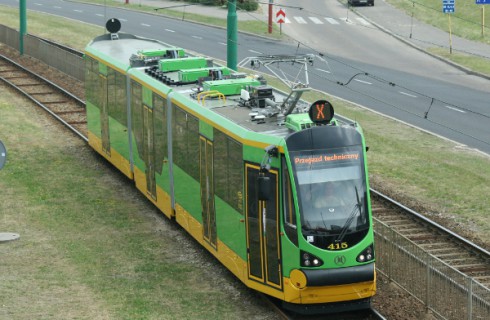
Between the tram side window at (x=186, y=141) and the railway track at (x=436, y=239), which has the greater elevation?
the tram side window at (x=186, y=141)

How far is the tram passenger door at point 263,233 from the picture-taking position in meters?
17.3

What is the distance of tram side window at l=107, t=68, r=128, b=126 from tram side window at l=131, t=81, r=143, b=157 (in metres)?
0.79

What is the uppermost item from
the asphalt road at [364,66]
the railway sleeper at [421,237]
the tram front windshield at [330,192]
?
the tram front windshield at [330,192]

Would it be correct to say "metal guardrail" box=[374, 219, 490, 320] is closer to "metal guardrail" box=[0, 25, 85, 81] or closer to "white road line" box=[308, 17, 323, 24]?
"metal guardrail" box=[0, 25, 85, 81]

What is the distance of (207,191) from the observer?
65.7 ft

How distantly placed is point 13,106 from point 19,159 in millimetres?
7987

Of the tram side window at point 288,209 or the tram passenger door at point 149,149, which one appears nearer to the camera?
the tram side window at point 288,209

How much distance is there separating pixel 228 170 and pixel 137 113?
6.63 meters

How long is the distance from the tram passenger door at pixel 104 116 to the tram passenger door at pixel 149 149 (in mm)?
3831

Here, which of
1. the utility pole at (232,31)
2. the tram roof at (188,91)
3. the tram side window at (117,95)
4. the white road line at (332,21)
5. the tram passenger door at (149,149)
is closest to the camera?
the tram roof at (188,91)

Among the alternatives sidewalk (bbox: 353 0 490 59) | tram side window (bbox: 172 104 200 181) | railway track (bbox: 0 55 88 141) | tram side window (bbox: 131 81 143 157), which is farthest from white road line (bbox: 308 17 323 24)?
tram side window (bbox: 172 104 200 181)

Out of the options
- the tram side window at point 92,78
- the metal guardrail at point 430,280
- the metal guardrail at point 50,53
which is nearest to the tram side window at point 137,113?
the tram side window at point 92,78

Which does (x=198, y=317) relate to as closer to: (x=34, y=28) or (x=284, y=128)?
(x=284, y=128)

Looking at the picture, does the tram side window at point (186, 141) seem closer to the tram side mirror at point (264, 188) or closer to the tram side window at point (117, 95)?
the tram side mirror at point (264, 188)
